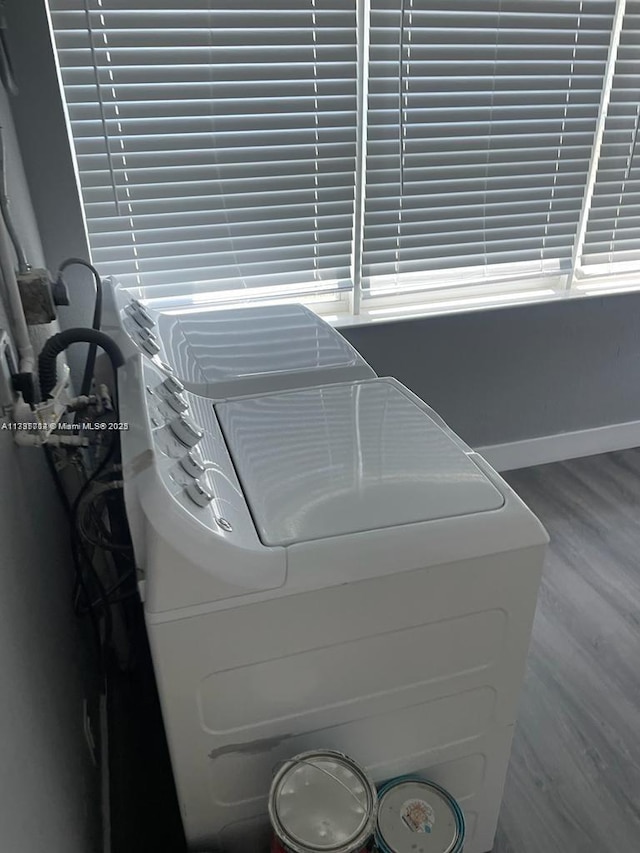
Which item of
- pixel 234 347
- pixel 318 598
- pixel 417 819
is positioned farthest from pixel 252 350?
pixel 417 819

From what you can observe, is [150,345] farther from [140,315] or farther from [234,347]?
[234,347]

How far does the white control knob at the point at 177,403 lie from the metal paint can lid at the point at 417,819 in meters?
0.73

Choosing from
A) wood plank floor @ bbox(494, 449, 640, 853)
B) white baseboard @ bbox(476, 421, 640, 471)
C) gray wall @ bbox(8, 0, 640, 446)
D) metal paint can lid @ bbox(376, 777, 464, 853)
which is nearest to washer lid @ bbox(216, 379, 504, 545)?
metal paint can lid @ bbox(376, 777, 464, 853)

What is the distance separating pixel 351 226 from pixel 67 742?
66.0 inches

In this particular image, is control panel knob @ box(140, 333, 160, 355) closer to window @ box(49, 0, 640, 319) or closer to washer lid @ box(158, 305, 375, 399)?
washer lid @ box(158, 305, 375, 399)

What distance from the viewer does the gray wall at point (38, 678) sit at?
0.74 metres

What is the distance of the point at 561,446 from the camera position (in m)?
2.71

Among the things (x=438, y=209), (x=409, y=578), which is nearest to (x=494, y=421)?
(x=438, y=209)

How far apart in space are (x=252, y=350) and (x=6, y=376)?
2.22 ft

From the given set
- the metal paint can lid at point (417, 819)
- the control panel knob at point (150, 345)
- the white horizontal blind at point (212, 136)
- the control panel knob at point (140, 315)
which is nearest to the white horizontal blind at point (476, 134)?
the white horizontal blind at point (212, 136)

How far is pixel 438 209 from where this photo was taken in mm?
2188

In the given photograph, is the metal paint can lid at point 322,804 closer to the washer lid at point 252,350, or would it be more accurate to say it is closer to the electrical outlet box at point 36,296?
the washer lid at point 252,350

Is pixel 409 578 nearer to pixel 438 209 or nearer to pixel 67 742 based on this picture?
pixel 67 742

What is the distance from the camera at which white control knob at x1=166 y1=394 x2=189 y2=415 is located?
3.54ft
